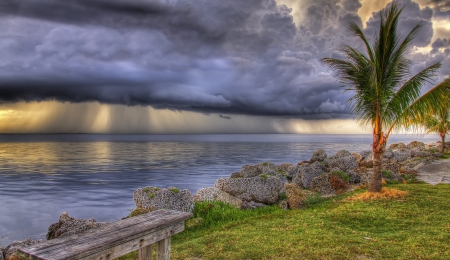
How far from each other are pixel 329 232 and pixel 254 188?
5979mm

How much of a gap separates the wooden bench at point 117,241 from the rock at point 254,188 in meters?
8.93

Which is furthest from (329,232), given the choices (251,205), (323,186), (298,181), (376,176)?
(298,181)

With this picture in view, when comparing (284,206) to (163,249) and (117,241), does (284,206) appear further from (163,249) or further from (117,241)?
(117,241)

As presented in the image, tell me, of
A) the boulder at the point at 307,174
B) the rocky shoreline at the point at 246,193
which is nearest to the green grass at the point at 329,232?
the rocky shoreline at the point at 246,193

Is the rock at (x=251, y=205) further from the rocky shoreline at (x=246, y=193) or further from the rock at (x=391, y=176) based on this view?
the rock at (x=391, y=176)

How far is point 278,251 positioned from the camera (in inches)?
276

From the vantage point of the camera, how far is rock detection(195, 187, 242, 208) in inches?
535

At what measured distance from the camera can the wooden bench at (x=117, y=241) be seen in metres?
3.58

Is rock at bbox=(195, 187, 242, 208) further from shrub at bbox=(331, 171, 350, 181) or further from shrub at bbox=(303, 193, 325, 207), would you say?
shrub at bbox=(331, 171, 350, 181)

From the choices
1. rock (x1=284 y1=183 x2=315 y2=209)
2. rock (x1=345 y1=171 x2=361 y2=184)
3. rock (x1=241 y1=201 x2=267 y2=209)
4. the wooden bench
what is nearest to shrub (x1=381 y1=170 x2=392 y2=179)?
rock (x1=345 y1=171 x2=361 y2=184)

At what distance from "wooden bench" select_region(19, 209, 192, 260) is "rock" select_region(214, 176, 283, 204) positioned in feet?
29.3

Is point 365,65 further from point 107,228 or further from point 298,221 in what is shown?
point 107,228

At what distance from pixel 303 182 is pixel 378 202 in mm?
6019

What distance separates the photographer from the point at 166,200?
40.1 feet
